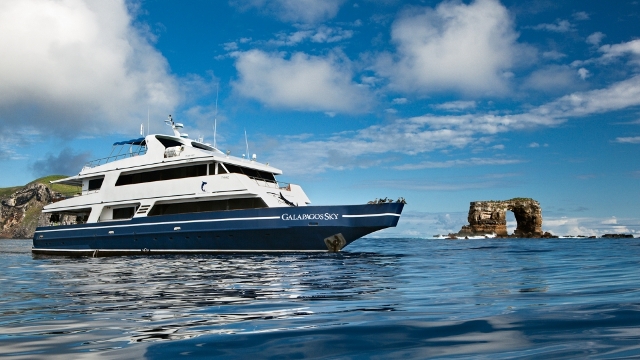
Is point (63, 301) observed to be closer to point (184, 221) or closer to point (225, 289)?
point (225, 289)

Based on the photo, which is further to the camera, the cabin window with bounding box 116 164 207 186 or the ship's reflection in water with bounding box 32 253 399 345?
the cabin window with bounding box 116 164 207 186

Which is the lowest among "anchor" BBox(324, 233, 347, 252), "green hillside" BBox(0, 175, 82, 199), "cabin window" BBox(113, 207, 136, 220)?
"anchor" BBox(324, 233, 347, 252)

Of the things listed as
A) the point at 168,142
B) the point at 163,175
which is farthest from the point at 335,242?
the point at 168,142

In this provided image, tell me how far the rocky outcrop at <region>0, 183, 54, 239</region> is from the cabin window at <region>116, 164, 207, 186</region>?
147 m

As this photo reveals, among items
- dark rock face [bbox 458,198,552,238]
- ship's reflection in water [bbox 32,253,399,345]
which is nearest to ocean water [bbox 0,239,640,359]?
ship's reflection in water [bbox 32,253,399,345]

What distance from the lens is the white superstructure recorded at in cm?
2017

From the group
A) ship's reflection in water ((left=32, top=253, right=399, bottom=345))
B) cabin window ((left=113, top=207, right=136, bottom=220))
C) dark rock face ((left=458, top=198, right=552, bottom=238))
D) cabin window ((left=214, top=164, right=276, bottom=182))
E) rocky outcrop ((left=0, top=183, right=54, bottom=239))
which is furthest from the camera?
rocky outcrop ((left=0, top=183, right=54, bottom=239))

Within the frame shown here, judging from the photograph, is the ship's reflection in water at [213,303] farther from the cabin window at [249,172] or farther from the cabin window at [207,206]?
the cabin window at [249,172]

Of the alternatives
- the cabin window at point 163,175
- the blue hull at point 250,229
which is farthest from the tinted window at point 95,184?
the blue hull at point 250,229

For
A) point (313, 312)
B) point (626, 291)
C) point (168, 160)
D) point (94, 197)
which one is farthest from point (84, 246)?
point (626, 291)

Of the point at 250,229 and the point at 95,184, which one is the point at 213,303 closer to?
the point at 250,229

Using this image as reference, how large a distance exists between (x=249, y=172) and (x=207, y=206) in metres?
2.62

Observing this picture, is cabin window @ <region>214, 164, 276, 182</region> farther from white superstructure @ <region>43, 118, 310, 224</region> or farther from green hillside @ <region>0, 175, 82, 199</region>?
green hillside @ <region>0, 175, 82, 199</region>

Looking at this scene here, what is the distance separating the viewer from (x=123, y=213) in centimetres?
2378
